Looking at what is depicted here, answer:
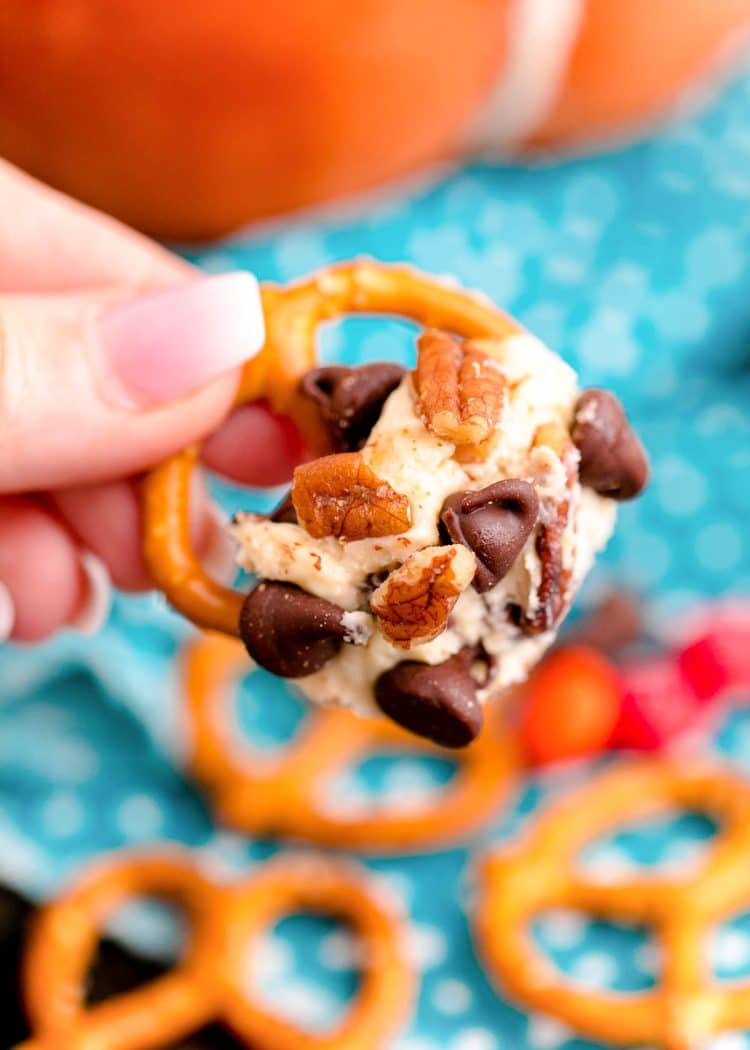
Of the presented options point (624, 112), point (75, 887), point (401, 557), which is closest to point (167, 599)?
point (401, 557)

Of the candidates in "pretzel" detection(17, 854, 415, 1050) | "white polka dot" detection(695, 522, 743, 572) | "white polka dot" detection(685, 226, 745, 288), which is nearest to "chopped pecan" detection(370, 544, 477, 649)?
"pretzel" detection(17, 854, 415, 1050)

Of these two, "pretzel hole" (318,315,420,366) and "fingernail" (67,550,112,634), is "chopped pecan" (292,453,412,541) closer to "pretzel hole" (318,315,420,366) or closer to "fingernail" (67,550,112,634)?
"fingernail" (67,550,112,634)

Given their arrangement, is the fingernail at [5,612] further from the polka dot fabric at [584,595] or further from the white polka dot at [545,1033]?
the white polka dot at [545,1033]

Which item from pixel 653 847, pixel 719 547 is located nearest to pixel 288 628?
pixel 653 847

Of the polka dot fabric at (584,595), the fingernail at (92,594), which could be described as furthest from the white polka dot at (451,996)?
the fingernail at (92,594)

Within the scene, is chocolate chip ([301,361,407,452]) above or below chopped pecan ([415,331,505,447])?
below

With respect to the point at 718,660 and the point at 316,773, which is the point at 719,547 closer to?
the point at 718,660

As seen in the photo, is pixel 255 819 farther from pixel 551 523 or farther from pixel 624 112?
pixel 624 112
